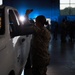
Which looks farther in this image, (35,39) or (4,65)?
(35,39)

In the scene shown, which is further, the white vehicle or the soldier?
the soldier

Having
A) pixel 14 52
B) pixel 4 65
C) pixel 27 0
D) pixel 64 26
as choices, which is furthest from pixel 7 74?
pixel 27 0

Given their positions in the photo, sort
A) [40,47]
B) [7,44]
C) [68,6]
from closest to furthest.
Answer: [7,44], [40,47], [68,6]

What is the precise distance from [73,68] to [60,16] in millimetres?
29606

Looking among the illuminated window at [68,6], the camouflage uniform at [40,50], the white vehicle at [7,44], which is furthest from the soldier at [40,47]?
the illuminated window at [68,6]

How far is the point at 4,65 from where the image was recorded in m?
4.09

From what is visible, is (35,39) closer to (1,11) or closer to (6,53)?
(1,11)

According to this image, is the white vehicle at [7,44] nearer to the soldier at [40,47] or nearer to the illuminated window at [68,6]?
the soldier at [40,47]

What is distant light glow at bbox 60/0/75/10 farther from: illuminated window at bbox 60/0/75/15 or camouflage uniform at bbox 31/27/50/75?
camouflage uniform at bbox 31/27/50/75

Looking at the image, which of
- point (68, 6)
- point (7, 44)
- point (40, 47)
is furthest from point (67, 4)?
point (7, 44)

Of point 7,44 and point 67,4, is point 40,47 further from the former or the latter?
point 67,4

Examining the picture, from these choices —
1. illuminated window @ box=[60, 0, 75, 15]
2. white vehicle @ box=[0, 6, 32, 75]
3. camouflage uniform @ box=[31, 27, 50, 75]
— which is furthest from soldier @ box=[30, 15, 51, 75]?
illuminated window @ box=[60, 0, 75, 15]

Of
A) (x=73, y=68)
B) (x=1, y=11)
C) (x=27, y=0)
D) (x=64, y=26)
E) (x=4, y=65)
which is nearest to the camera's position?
(x=4, y=65)

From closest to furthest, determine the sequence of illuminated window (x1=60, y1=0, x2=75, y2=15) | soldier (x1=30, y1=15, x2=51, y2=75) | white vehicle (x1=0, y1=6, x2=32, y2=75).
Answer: white vehicle (x1=0, y1=6, x2=32, y2=75), soldier (x1=30, y1=15, x2=51, y2=75), illuminated window (x1=60, y1=0, x2=75, y2=15)
